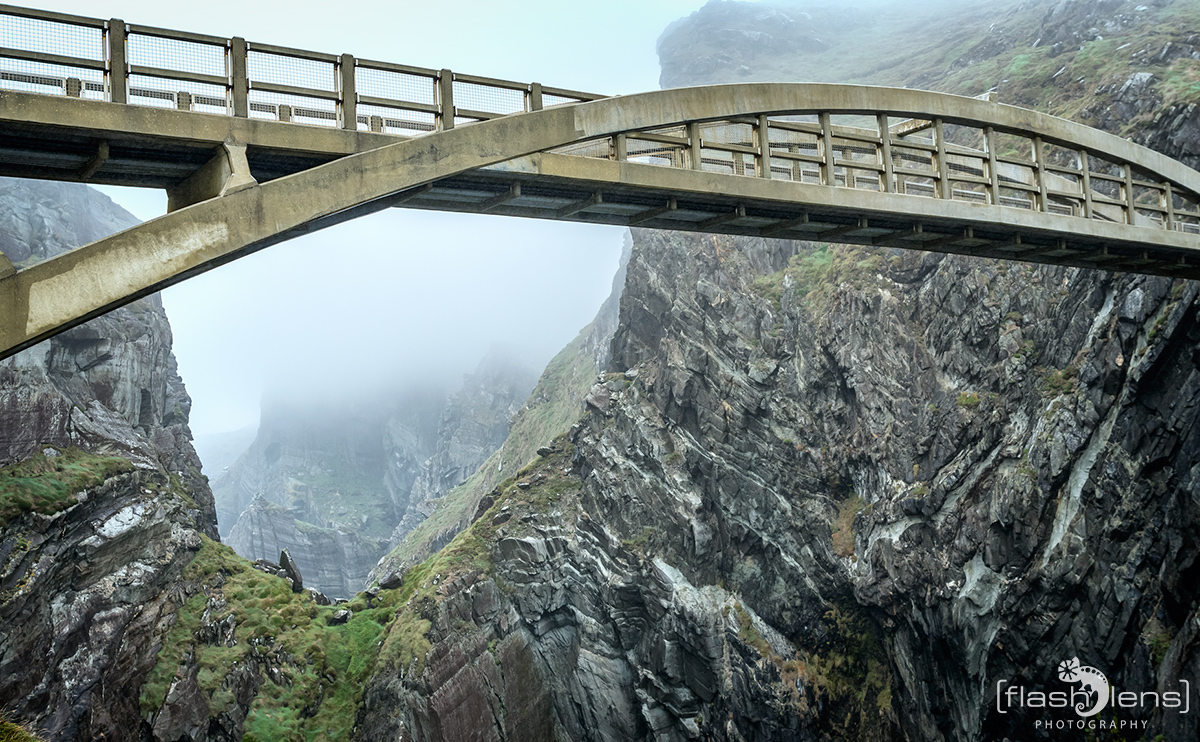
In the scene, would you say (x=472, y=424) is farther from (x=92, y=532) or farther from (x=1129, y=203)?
(x=1129, y=203)

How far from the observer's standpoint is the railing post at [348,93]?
48.3 ft

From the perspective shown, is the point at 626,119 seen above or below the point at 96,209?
below

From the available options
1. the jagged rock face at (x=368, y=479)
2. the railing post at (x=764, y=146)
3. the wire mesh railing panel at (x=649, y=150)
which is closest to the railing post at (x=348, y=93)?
the wire mesh railing panel at (x=649, y=150)

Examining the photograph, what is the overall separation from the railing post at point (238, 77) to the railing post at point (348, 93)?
1658 mm

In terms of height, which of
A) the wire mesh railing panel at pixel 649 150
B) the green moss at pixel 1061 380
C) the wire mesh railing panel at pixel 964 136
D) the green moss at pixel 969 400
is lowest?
the green moss at pixel 969 400

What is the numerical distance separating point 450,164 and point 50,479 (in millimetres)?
28380

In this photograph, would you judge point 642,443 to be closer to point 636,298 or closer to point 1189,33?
point 636,298

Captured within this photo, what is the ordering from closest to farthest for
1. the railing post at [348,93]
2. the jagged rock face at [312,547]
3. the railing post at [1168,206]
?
the railing post at [348,93], the railing post at [1168,206], the jagged rock face at [312,547]

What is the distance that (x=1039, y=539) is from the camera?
3156 centimetres

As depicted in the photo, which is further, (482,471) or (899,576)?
(482,471)

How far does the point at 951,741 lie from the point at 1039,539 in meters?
9.73

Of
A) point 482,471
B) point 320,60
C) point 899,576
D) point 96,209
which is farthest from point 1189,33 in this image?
point 96,209

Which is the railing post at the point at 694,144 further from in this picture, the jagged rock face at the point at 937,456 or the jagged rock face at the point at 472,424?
the jagged rock face at the point at 472,424

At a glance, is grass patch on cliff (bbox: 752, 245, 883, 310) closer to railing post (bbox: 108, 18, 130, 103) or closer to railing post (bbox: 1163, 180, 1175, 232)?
railing post (bbox: 1163, 180, 1175, 232)
